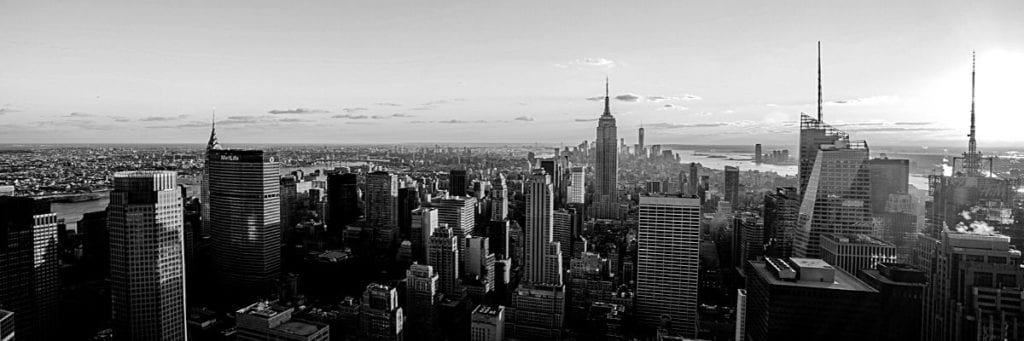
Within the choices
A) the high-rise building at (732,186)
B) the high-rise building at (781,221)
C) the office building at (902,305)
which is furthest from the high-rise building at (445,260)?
the office building at (902,305)

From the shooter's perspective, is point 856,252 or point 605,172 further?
point 605,172

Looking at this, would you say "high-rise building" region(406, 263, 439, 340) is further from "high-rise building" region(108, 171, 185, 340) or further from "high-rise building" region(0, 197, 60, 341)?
"high-rise building" region(0, 197, 60, 341)

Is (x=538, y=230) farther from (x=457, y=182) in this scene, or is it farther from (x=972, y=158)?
(x=972, y=158)

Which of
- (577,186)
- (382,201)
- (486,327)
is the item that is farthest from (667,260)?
(382,201)

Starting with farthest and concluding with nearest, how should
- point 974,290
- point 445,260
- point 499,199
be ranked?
point 499,199
point 445,260
point 974,290

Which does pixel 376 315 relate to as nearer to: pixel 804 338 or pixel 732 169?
pixel 804 338

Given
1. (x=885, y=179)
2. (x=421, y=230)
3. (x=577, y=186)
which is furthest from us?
(x=577, y=186)
